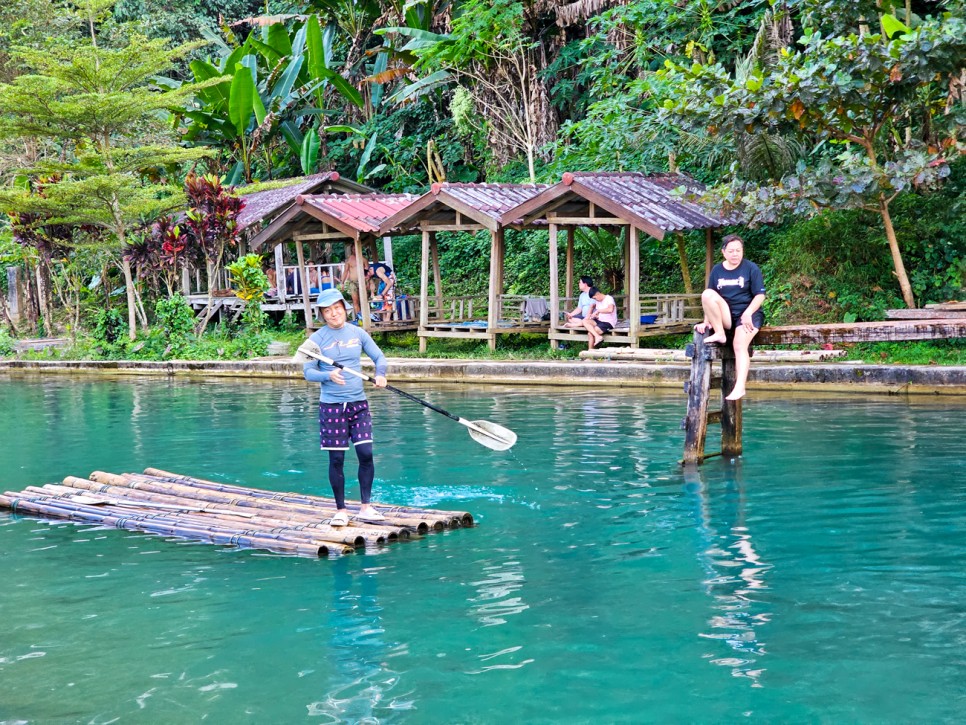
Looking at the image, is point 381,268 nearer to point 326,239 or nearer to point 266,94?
point 326,239

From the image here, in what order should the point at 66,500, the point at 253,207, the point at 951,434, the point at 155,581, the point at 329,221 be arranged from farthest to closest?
the point at 253,207, the point at 329,221, the point at 951,434, the point at 66,500, the point at 155,581

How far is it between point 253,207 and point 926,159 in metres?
16.9

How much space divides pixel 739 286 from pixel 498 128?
2128 cm

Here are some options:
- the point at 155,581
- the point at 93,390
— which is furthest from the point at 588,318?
the point at 155,581

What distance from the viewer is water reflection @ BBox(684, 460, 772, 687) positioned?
601 cm

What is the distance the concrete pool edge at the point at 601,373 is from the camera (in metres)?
15.4

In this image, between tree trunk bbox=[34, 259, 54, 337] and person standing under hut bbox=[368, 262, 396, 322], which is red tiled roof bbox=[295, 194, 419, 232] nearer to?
person standing under hut bbox=[368, 262, 396, 322]

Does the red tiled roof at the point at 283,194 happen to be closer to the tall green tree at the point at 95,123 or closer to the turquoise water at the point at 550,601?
the tall green tree at the point at 95,123

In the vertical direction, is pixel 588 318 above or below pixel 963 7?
below

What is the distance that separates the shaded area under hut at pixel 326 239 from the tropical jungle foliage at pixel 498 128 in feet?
4.05

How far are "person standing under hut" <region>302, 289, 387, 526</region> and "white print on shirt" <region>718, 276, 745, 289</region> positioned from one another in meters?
3.61

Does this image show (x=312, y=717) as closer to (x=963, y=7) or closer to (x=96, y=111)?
(x=963, y=7)

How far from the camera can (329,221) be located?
24016 mm

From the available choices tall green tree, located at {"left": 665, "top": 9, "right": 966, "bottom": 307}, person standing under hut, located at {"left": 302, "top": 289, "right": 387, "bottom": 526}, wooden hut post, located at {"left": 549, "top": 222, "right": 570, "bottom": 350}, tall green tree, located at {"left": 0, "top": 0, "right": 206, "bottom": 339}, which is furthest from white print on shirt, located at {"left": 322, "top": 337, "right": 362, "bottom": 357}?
tall green tree, located at {"left": 0, "top": 0, "right": 206, "bottom": 339}
